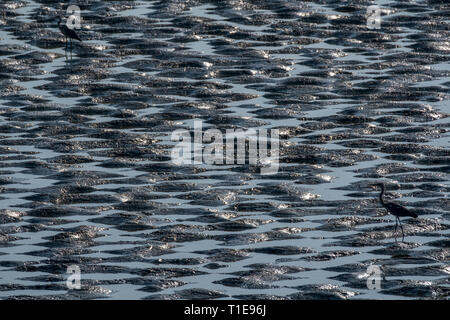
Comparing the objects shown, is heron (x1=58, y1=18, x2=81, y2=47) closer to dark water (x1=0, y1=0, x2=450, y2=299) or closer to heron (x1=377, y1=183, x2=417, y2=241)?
dark water (x1=0, y1=0, x2=450, y2=299)

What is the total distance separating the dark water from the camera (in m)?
17.3

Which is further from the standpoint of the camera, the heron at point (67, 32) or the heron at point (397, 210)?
the heron at point (67, 32)

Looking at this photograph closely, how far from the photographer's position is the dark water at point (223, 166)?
680 inches

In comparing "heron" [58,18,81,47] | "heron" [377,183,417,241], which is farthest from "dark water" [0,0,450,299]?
"heron" [58,18,81,47]

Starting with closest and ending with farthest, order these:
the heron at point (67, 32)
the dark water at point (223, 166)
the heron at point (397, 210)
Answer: the dark water at point (223, 166) < the heron at point (397, 210) < the heron at point (67, 32)

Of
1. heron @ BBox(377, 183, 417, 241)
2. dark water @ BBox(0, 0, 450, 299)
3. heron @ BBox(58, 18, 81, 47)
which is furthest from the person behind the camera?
heron @ BBox(58, 18, 81, 47)

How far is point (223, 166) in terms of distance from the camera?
21766mm

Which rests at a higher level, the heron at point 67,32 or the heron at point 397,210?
the heron at point 67,32

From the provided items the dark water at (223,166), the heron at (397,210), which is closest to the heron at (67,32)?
the dark water at (223,166)

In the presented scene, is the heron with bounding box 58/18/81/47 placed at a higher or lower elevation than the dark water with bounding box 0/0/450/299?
higher

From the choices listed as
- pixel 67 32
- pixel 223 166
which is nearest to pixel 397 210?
pixel 223 166

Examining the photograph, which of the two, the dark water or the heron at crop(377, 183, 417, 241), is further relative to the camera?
the heron at crop(377, 183, 417, 241)

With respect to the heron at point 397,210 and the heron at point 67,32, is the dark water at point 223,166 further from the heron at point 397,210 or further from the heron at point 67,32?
the heron at point 67,32

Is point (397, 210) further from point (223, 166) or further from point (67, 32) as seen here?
point (67, 32)
